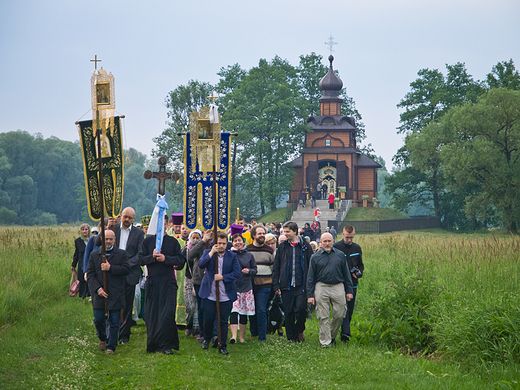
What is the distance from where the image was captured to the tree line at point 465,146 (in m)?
39.3

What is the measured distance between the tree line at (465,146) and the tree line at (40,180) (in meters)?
43.7

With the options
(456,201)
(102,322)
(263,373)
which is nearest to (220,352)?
(263,373)

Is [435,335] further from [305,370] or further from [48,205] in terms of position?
[48,205]

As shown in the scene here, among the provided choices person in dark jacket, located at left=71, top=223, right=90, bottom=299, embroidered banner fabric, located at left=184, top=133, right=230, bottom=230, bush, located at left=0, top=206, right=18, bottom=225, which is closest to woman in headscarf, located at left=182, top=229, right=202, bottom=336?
embroidered banner fabric, located at left=184, top=133, right=230, bottom=230

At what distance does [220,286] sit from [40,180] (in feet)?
266

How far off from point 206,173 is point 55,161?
79249 millimetres

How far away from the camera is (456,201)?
50.7 meters

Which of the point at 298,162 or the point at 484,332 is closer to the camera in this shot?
the point at 484,332

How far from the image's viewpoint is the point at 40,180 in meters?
84.2

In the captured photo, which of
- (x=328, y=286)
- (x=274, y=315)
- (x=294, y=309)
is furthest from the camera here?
(x=274, y=315)

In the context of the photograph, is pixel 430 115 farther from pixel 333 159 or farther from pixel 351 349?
pixel 351 349

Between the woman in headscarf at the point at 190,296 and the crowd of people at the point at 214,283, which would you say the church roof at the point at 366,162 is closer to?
the crowd of people at the point at 214,283

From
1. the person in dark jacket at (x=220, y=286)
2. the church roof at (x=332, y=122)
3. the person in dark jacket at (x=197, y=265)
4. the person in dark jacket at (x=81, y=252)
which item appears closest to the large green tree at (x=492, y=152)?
the church roof at (x=332, y=122)

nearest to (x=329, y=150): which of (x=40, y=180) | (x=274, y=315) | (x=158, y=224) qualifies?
(x=274, y=315)
